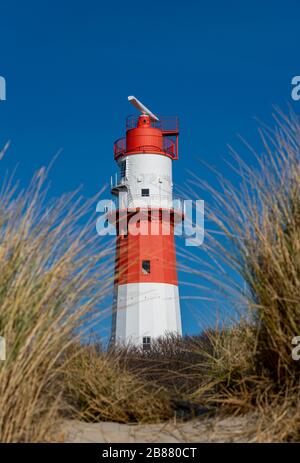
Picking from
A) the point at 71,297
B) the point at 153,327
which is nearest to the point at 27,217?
the point at 71,297

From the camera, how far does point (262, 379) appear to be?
317cm

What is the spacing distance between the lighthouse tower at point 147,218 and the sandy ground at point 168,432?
47.2ft

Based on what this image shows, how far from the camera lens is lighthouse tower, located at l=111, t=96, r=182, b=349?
1817 centimetres

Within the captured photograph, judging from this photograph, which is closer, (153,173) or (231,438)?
(231,438)

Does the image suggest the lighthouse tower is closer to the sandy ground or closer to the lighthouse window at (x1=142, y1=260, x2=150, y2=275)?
the lighthouse window at (x1=142, y1=260, x2=150, y2=275)

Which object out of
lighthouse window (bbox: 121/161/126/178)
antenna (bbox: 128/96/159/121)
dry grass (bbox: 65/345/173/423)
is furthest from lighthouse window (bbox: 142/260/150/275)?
dry grass (bbox: 65/345/173/423)

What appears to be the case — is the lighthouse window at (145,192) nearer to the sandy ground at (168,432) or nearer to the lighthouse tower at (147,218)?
the lighthouse tower at (147,218)

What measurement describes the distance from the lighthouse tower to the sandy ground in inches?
566

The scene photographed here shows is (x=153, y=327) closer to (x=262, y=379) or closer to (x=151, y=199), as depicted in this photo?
(x=151, y=199)

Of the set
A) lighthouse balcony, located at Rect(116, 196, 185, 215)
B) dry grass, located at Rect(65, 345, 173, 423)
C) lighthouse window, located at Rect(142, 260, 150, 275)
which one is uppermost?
lighthouse balcony, located at Rect(116, 196, 185, 215)

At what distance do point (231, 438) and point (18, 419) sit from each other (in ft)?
2.94

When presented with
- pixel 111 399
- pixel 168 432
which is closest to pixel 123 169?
Answer: pixel 111 399

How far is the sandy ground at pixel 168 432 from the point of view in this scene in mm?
2799

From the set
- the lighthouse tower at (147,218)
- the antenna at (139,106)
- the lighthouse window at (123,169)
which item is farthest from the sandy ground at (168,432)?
the antenna at (139,106)
